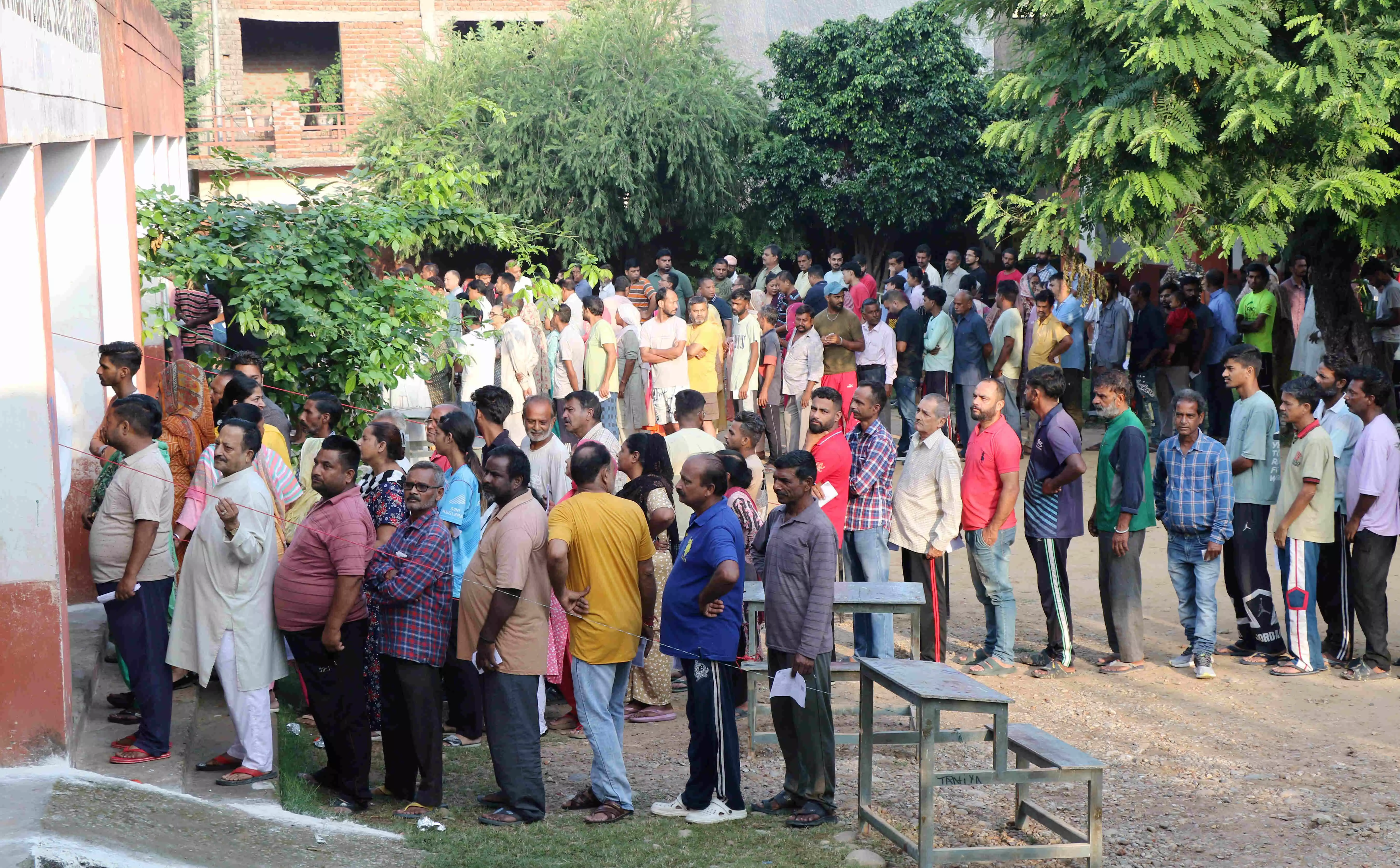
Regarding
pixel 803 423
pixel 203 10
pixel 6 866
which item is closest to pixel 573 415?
pixel 6 866

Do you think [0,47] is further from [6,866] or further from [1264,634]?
[1264,634]

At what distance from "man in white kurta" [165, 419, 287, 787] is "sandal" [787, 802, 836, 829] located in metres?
2.27

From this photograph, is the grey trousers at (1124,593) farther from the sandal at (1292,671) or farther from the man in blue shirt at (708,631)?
the man in blue shirt at (708,631)

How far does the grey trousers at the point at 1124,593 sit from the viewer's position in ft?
25.9

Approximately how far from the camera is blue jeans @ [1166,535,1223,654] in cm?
776

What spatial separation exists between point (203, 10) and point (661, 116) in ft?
42.0

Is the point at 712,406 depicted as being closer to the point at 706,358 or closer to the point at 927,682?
the point at 706,358

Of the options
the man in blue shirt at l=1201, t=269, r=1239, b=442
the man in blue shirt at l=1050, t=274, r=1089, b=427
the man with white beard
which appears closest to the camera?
the man with white beard

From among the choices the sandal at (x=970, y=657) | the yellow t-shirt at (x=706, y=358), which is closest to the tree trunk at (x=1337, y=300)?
the yellow t-shirt at (x=706, y=358)

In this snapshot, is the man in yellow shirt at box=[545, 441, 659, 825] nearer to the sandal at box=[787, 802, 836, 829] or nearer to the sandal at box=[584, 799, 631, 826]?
the sandal at box=[584, 799, 631, 826]

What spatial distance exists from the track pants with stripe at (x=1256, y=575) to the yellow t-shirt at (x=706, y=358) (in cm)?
651

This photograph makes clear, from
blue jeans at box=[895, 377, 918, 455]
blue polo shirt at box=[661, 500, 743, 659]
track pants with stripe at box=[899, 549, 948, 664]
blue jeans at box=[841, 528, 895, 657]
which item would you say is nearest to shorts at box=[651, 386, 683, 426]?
blue jeans at box=[895, 377, 918, 455]

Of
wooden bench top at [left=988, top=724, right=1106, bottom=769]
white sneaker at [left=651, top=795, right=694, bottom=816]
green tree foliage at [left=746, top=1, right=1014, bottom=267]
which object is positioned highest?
green tree foliage at [left=746, top=1, right=1014, bottom=267]

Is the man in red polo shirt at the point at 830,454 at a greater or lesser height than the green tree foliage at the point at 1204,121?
lesser
